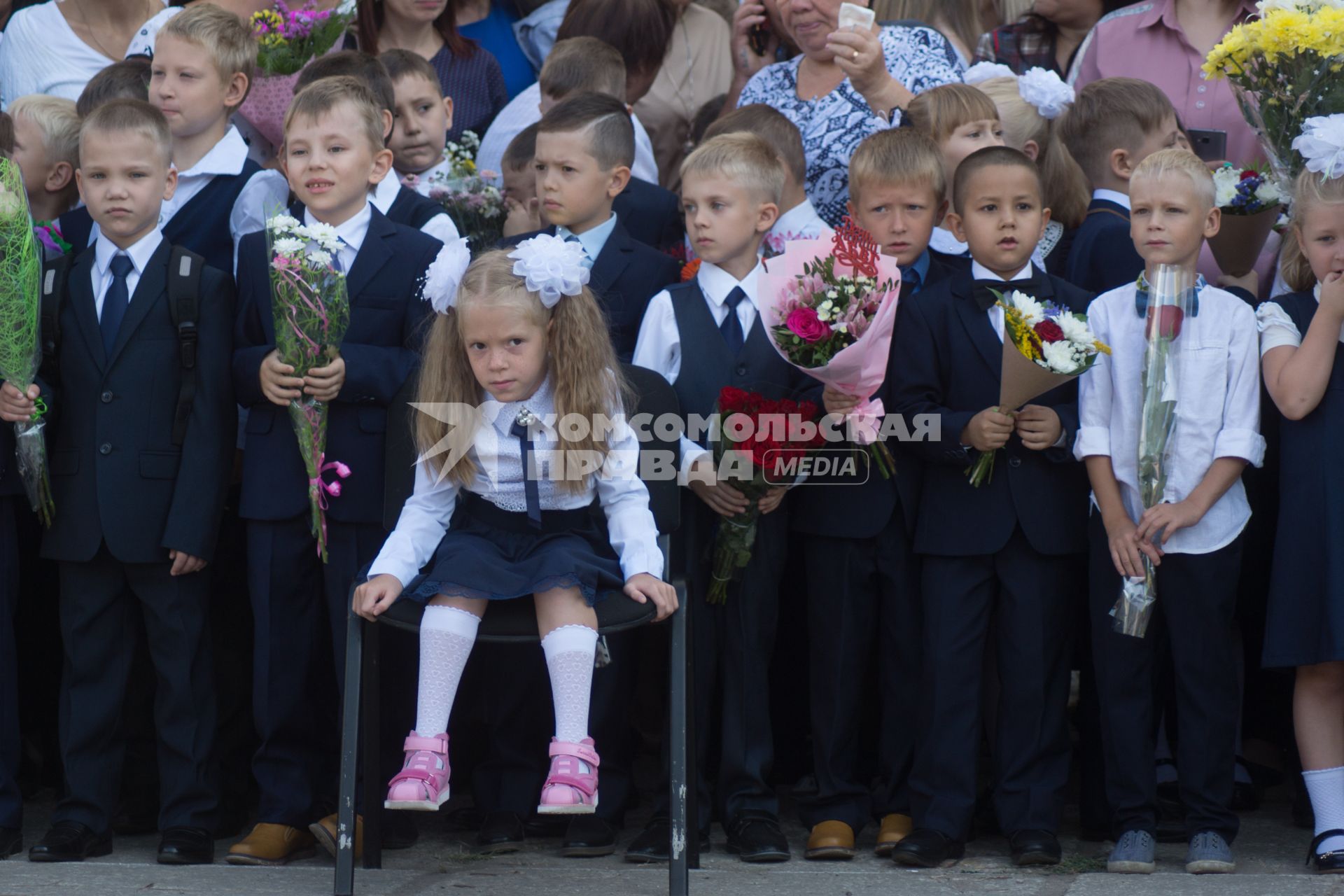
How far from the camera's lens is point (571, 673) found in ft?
11.9

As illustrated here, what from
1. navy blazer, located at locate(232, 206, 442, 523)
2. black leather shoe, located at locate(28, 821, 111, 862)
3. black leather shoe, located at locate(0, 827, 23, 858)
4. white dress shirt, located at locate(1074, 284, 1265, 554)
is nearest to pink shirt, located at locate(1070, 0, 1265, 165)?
white dress shirt, located at locate(1074, 284, 1265, 554)

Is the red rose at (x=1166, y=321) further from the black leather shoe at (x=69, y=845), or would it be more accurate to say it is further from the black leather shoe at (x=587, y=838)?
the black leather shoe at (x=69, y=845)

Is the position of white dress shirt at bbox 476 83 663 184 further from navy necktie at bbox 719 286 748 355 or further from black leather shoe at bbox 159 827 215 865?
black leather shoe at bbox 159 827 215 865

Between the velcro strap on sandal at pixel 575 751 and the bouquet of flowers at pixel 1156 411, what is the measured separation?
1463 millimetres

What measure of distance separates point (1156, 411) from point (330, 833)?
2476mm

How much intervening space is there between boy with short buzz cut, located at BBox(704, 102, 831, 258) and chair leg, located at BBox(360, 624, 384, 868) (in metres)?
1.81

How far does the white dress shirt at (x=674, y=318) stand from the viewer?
4449 mm

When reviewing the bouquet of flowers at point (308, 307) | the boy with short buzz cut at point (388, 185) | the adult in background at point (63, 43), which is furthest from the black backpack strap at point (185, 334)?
the adult in background at point (63, 43)

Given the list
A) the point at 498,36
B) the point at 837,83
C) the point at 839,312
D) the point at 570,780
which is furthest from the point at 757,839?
the point at 498,36

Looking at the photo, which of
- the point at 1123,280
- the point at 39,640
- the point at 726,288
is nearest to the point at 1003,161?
the point at 1123,280

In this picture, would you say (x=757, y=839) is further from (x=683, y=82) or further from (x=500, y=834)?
(x=683, y=82)

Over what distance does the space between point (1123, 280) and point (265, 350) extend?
2456mm

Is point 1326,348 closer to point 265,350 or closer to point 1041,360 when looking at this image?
point 1041,360

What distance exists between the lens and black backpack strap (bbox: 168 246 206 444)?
431 centimetres
